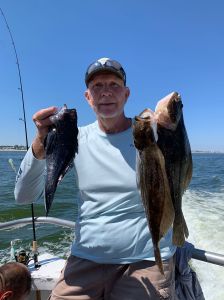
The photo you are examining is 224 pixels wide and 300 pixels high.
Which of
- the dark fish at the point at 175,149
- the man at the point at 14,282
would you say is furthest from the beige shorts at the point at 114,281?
the dark fish at the point at 175,149

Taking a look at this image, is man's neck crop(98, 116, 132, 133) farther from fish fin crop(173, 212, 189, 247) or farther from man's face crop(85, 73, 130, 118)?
fish fin crop(173, 212, 189, 247)

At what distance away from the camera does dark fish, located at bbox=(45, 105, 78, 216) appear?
243 cm

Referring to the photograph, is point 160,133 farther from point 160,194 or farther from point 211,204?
point 211,204

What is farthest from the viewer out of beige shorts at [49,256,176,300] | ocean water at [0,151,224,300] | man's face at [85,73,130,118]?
ocean water at [0,151,224,300]

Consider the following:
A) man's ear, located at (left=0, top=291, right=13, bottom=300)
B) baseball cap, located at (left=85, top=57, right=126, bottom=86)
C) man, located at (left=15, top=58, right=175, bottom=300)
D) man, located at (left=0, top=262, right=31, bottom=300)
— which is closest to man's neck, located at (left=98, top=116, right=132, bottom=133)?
man, located at (left=15, top=58, right=175, bottom=300)

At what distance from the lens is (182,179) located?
7.16ft

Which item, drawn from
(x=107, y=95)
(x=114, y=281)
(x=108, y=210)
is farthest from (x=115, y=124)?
(x=114, y=281)

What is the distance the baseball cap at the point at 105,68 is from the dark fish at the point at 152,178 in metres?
1.04

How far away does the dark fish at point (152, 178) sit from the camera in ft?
→ 6.51

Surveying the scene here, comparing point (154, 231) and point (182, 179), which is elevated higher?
point (182, 179)

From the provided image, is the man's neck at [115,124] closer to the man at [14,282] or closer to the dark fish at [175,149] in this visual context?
the dark fish at [175,149]

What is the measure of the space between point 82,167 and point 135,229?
→ 69cm

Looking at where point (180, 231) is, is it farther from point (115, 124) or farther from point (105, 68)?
point (105, 68)

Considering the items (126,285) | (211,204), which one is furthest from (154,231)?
(211,204)
